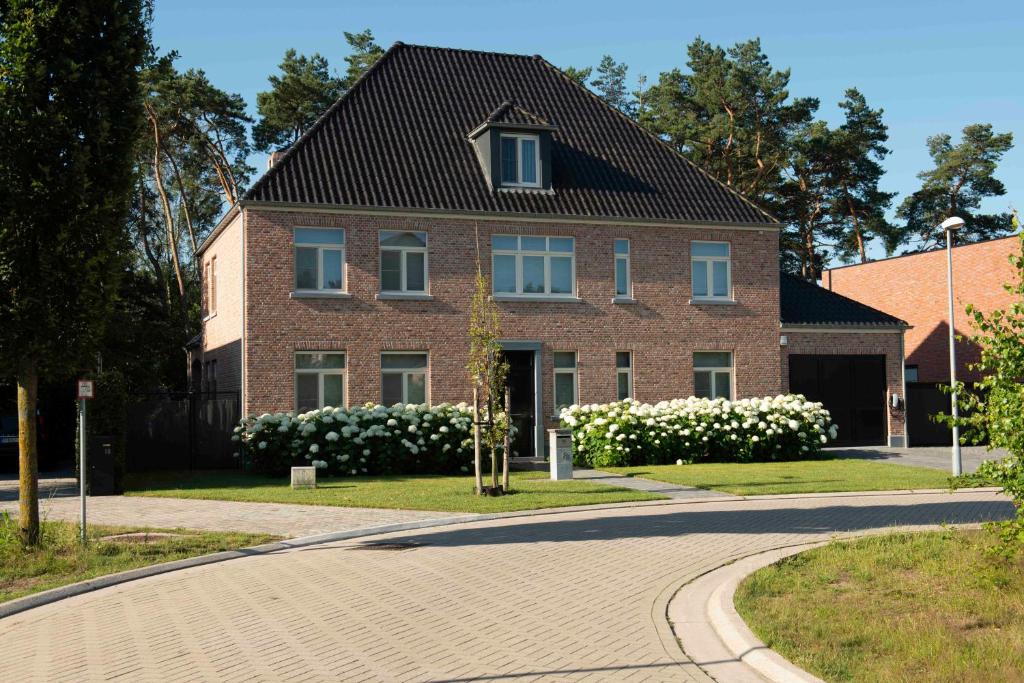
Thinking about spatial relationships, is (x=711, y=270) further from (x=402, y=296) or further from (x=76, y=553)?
(x=76, y=553)

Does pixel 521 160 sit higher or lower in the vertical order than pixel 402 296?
higher

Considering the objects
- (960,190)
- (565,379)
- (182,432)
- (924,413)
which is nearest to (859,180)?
(960,190)

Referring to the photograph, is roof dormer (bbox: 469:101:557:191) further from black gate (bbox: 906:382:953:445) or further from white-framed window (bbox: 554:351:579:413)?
black gate (bbox: 906:382:953:445)

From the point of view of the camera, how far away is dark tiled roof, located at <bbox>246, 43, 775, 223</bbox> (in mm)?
26250

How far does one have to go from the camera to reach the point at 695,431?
83.6 ft

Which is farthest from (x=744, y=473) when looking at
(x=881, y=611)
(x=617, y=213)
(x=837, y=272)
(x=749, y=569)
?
(x=837, y=272)

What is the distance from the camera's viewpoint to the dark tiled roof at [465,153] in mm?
26250

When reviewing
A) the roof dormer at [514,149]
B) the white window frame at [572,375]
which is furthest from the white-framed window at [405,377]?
the roof dormer at [514,149]

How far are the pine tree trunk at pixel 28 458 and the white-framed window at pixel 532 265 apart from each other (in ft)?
51.5

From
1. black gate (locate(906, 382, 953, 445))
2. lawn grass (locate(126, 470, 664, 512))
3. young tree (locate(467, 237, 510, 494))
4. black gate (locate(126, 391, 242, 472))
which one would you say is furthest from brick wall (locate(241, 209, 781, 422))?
young tree (locate(467, 237, 510, 494))

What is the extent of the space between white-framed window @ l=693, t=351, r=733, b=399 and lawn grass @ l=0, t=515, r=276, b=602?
57.8ft

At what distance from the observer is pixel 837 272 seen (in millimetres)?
45125

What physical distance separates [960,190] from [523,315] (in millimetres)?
40740

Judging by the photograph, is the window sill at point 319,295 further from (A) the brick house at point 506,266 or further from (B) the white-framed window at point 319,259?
(B) the white-framed window at point 319,259
